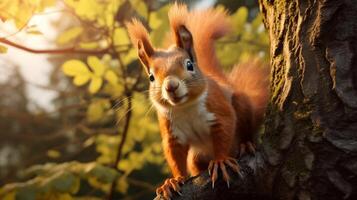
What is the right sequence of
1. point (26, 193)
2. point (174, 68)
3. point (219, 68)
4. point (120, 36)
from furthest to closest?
point (120, 36) < point (219, 68) < point (26, 193) < point (174, 68)

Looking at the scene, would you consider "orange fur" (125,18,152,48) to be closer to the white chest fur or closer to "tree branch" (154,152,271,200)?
the white chest fur

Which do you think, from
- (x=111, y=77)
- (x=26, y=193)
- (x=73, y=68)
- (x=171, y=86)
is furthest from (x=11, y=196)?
(x=171, y=86)

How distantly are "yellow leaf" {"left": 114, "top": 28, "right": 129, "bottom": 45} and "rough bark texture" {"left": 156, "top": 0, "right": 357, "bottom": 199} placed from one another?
882 millimetres

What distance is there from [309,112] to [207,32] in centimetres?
67

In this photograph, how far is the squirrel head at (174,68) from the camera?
1318mm

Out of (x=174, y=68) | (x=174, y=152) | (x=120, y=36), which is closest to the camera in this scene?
(x=174, y=68)

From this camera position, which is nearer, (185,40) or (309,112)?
(309,112)

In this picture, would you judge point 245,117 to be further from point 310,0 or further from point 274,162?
point 310,0

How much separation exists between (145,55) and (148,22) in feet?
1.56

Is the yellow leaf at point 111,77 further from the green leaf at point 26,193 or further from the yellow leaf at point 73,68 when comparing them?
the green leaf at point 26,193

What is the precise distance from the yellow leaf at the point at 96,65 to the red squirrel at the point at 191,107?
403mm

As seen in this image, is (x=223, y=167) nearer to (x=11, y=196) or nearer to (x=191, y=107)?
(x=191, y=107)

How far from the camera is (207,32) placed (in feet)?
5.49

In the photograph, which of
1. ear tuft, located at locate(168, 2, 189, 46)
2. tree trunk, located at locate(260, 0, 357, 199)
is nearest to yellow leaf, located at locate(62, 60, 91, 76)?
ear tuft, located at locate(168, 2, 189, 46)
